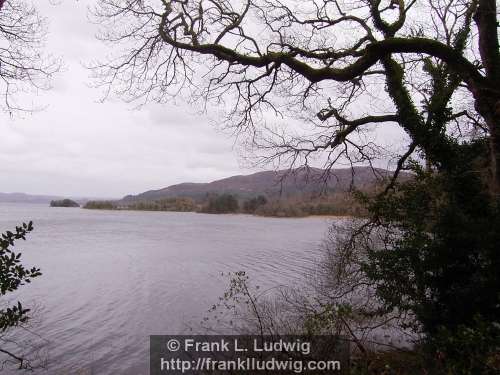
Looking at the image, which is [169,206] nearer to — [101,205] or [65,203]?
[101,205]

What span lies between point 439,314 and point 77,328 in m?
10.4

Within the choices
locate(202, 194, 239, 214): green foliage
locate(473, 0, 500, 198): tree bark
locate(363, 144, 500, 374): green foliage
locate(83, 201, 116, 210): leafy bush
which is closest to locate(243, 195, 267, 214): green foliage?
locate(202, 194, 239, 214): green foliage

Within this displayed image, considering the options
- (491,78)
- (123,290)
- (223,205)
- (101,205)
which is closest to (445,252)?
(491,78)

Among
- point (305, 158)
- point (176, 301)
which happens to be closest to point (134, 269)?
point (176, 301)

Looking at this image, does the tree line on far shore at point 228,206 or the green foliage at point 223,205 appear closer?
the tree line on far shore at point 228,206

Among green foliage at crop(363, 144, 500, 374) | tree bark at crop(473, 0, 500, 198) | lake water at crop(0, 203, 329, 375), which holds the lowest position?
lake water at crop(0, 203, 329, 375)

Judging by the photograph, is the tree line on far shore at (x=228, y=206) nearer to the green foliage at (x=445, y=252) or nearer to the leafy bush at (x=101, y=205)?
the leafy bush at (x=101, y=205)

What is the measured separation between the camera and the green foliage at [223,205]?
99.7 meters

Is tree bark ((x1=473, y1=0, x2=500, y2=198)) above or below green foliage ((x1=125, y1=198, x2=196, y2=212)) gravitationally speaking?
above

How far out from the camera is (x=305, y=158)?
9.54 metres

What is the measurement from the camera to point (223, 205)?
330 ft

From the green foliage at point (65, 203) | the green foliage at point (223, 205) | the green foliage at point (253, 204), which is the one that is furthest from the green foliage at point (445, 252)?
the green foliage at point (65, 203)

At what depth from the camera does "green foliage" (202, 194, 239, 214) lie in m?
99.7

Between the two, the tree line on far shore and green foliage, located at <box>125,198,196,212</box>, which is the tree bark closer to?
A: the tree line on far shore
